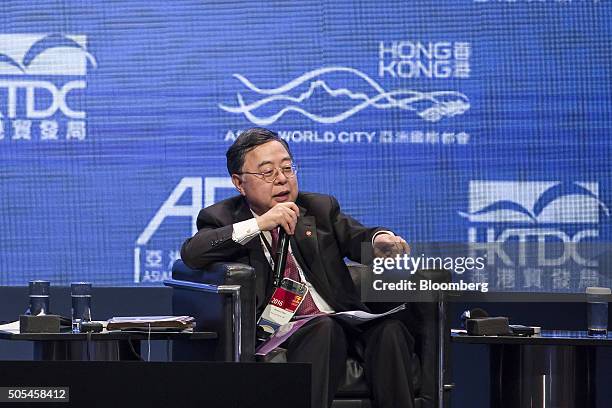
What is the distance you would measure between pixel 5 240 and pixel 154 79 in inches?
37.4

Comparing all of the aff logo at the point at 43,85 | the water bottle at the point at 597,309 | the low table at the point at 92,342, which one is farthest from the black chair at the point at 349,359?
the aff logo at the point at 43,85

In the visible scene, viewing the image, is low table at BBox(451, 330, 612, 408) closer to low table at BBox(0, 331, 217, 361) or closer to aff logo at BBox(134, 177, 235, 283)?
low table at BBox(0, 331, 217, 361)

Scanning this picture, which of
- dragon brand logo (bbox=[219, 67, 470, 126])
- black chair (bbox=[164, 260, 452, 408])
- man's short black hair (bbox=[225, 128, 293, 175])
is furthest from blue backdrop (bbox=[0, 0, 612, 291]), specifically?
black chair (bbox=[164, 260, 452, 408])

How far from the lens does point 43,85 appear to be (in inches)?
191

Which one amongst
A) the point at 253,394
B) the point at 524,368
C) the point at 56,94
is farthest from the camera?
the point at 56,94

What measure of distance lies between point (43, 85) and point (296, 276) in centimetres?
152

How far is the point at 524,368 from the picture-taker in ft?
12.8

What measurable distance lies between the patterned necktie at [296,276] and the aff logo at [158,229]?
809mm

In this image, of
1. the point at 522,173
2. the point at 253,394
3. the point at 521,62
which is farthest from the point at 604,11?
the point at 253,394

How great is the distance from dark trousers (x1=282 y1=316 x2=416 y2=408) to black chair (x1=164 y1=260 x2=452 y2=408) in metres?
0.05

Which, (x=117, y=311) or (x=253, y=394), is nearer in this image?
(x=253, y=394)

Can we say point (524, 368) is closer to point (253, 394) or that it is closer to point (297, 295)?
point (297, 295)

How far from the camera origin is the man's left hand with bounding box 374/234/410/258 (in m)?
3.74

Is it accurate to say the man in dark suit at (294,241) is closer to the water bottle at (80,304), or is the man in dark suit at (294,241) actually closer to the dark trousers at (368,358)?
the dark trousers at (368,358)
